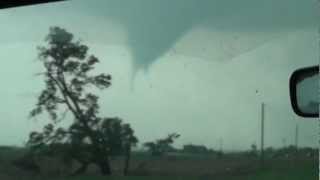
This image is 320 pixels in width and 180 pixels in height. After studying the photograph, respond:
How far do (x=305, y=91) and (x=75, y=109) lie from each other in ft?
3.45

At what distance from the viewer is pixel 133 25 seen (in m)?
3.04

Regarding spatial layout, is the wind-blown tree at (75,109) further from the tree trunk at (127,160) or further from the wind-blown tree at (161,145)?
the wind-blown tree at (161,145)

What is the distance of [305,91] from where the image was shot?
2525mm

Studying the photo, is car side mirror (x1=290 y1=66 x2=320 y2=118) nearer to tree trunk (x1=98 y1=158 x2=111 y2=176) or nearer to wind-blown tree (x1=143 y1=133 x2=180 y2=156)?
wind-blown tree (x1=143 y1=133 x2=180 y2=156)

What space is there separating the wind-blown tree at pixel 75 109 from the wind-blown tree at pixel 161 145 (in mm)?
124

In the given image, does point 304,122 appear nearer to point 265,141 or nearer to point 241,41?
point 265,141

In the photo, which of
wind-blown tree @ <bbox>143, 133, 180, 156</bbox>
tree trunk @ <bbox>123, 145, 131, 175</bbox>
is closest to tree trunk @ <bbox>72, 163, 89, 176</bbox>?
tree trunk @ <bbox>123, 145, 131, 175</bbox>

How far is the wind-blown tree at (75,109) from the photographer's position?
309 cm

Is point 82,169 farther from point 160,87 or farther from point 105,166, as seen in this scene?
point 160,87

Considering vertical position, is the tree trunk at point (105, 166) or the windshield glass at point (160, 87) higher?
the windshield glass at point (160, 87)

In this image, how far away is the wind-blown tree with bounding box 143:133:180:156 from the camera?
289 centimetres

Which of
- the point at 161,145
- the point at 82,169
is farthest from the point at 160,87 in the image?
the point at 82,169

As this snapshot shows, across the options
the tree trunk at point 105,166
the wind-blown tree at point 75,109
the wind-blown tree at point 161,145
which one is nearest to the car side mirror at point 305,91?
the wind-blown tree at point 161,145

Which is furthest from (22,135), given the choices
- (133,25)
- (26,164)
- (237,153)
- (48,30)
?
(237,153)
